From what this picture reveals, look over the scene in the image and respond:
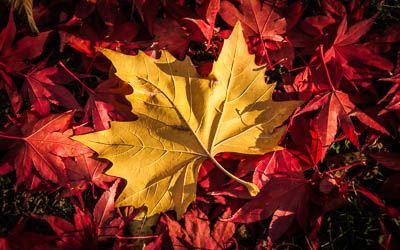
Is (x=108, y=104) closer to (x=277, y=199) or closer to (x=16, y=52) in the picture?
(x=16, y=52)

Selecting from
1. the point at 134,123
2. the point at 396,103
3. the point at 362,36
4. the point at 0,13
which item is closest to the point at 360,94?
the point at 396,103

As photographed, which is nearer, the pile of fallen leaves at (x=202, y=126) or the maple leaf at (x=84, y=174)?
the pile of fallen leaves at (x=202, y=126)

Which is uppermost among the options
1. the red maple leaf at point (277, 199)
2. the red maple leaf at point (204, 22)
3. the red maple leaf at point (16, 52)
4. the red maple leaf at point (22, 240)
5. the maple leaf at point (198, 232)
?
the red maple leaf at point (204, 22)

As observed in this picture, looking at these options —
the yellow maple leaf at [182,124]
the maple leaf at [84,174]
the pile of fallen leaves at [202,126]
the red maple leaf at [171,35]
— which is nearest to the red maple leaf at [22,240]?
the pile of fallen leaves at [202,126]

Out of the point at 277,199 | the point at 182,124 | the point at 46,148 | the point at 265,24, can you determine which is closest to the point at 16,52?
the point at 46,148

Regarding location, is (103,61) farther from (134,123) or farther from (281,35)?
(281,35)

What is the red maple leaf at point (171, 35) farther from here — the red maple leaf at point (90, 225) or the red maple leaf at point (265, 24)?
the red maple leaf at point (90, 225)

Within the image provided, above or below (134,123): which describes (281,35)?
above

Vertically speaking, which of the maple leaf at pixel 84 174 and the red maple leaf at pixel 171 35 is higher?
the red maple leaf at pixel 171 35

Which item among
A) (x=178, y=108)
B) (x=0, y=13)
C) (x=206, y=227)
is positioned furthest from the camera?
(x=0, y=13)
